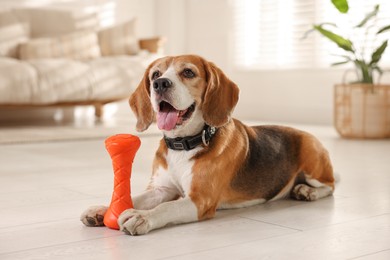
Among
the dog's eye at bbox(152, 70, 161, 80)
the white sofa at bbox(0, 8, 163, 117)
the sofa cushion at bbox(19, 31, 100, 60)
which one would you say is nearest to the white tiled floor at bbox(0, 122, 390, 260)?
the dog's eye at bbox(152, 70, 161, 80)

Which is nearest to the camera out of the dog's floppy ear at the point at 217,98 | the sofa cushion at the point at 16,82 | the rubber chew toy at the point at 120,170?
the rubber chew toy at the point at 120,170

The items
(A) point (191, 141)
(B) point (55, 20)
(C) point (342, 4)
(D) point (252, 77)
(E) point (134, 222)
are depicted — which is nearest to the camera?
(E) point (134, 222)

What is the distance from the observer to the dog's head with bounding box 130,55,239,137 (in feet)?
6.14

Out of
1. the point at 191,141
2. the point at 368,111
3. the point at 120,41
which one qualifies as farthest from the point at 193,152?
the point at 120,41

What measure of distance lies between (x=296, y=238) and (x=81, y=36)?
4.83 meters

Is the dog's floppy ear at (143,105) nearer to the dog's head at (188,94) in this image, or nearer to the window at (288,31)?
the dog's head at (188,94)

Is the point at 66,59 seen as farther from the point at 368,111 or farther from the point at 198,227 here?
the point at 198,227

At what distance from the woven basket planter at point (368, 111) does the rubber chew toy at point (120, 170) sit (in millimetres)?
3228

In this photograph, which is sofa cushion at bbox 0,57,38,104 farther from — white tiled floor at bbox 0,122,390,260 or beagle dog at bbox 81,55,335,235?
beagle dog at bbox 81,55,335,235

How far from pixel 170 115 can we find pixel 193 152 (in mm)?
144

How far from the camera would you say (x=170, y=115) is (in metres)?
1.90

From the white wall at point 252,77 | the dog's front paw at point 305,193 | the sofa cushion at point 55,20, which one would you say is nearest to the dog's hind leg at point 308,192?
the dog's front paw at point 305,193

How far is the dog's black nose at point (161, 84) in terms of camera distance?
1856mm

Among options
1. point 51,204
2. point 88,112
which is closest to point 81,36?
point 88,112
